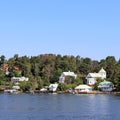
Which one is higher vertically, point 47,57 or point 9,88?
point 47,57

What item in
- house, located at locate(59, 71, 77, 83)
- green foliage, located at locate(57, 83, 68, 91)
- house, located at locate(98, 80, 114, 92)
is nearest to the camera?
house, located at locate(98, 80, 114, 92)

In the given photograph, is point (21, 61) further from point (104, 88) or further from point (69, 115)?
point (69, 115)

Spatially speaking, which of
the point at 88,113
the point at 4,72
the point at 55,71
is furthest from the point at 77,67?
the point at 88,113

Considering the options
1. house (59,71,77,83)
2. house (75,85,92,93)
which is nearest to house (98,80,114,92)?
house (75,85,92,93)

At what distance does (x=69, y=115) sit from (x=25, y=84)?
75419 millimetres

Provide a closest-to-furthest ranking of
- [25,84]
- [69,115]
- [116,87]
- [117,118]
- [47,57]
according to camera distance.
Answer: [117,118], [69,115], [116,87], [25,84], [47,57]

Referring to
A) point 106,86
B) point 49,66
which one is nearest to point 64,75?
point 49,66

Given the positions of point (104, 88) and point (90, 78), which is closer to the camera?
point (104, 88)

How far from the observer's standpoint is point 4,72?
14625 cm

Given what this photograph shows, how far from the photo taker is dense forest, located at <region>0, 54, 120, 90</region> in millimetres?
135325

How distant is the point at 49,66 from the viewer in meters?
139

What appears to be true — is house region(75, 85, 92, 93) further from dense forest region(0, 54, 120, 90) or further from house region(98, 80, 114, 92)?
dense forest region(0, 54, 120, 90)

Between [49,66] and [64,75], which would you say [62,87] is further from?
[49,66]

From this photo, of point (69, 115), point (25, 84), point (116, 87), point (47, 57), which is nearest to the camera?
point (69, 115)
